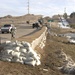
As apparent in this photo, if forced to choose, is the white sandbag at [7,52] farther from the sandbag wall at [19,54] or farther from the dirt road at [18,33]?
the dirt road at [18,33]

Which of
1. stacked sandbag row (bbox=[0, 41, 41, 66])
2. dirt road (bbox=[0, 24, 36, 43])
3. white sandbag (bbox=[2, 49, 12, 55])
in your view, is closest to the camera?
stacked sandbag row (bbox=[0, 41, 41, 66])

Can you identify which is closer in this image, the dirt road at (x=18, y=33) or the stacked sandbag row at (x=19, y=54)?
the stacked sandbag row at (x=19, y=54)

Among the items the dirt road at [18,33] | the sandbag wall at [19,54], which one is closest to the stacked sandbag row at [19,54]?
the sandbag wall at [19,54]

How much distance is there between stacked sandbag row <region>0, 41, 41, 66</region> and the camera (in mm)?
15618

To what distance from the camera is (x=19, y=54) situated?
16016 mm

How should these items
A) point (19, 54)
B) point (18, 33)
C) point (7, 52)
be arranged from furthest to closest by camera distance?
point (18, 33) < point (19, 54) < point (7, 52)

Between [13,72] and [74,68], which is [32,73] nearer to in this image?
[13,72]

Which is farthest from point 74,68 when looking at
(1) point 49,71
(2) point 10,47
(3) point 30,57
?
(2) point 10,47

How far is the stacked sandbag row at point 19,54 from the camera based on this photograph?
51.2ft

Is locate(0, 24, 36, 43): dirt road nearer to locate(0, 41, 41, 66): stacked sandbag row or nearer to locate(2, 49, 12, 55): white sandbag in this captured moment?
locate(0, 41, 41, 66): stacked sandbag row

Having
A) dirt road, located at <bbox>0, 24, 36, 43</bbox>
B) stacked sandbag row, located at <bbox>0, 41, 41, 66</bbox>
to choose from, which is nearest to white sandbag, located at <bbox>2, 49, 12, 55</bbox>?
stacked sandbag row, located at <bbox>0, 41, 41, 66</bbox>

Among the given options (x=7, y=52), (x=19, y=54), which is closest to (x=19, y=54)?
(x=19, y=54)

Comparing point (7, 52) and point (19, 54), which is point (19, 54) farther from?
point (7, 52)

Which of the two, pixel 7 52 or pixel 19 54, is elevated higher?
pixel 7 52
